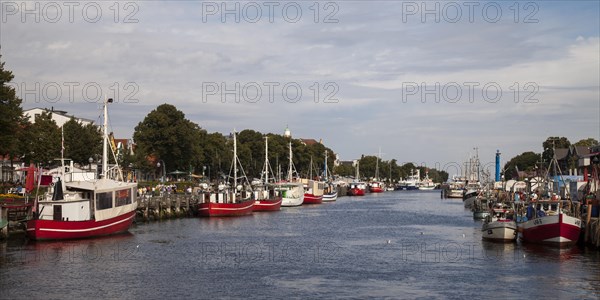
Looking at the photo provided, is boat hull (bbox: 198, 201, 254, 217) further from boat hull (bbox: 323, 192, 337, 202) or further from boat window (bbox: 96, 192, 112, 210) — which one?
boat hull (bbox: 323, 192, 337, 202)

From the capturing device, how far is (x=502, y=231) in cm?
6362

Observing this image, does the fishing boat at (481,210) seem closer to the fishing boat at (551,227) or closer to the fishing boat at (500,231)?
the fishing boat at (500,231)

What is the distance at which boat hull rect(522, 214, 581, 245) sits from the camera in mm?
57750

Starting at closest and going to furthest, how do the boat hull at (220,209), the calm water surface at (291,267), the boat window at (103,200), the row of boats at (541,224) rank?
the calm water surface at (291,267)
the row of boats at (541,224)
the boat window at (103,200)
the boat hull at (220,209)

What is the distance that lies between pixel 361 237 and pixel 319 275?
85.6 ft

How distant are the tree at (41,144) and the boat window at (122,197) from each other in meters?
29.3

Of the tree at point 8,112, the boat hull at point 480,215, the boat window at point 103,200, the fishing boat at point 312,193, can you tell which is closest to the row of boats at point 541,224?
the boat hull at point 480,215

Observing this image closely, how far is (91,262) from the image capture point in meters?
50.9

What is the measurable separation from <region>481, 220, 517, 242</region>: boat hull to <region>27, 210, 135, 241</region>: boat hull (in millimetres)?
32779

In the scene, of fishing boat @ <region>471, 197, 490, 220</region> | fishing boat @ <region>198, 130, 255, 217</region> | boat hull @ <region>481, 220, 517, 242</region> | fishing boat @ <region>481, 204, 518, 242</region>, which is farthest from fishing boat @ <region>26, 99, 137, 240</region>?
fishing boat @ <region>471, 197, 490, 220</region>

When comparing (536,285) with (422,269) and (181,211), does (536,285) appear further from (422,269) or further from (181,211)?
(181,211)

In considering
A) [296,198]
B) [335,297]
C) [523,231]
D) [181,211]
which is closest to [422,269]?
[335,297]

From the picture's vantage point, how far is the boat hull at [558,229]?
5775 cm

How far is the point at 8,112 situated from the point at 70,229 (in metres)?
16.5
